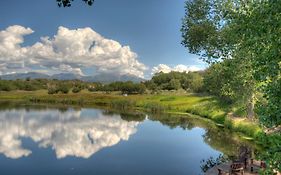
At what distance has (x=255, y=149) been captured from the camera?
53.9 meters

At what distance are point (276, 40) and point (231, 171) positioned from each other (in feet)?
67.1

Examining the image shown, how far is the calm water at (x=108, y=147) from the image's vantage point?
153 feet

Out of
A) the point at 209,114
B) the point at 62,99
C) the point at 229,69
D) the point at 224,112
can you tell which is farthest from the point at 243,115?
the point at 62,99

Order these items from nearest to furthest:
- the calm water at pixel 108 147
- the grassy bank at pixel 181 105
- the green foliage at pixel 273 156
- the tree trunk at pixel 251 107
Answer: the green foliage at pixel 273 156
the calm water at pixel 108 147
the tree trunk at pixel 251 107
the grassy bank at pixel 181 105

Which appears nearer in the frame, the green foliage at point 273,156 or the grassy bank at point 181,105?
the green foliage at point 273,156

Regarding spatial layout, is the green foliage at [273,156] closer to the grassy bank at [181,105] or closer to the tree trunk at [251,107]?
the grassy bank at [181,105]

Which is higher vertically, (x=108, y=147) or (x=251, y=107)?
(x=251, y=107)

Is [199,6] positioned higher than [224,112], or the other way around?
[199,6]

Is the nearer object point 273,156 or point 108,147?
point 273,156

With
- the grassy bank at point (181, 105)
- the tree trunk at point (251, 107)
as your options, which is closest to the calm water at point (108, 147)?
the grassy bank at point (181, 105)

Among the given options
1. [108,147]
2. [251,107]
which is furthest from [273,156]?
[251,107]

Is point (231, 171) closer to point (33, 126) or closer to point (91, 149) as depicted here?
point (91, 149)

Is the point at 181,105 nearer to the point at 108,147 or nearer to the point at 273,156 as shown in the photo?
the point at 108,147

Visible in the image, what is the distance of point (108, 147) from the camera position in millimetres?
62719
